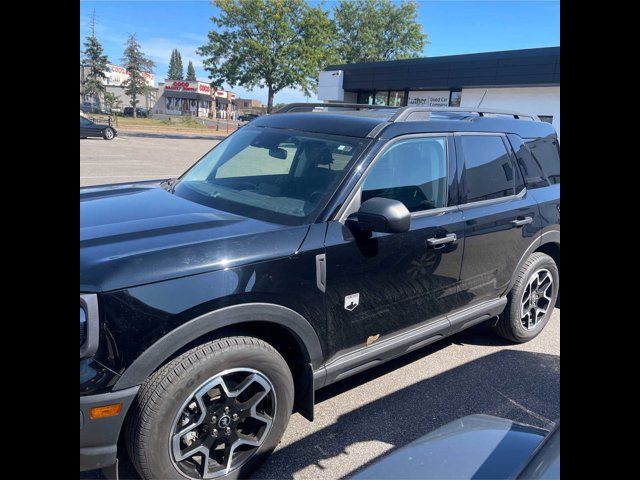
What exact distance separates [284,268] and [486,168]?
2.13 meters

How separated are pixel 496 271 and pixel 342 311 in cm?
171

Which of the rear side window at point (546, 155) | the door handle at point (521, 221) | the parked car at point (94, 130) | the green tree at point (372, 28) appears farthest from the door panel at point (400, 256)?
the green tree at point (372, 28)

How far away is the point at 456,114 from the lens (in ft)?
13.1

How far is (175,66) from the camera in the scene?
13238 cm

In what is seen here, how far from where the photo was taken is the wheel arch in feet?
7.03

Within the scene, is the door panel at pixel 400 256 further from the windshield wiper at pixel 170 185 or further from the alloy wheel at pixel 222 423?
the windshield wiper at pixel 170 185

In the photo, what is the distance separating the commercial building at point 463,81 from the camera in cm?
1955

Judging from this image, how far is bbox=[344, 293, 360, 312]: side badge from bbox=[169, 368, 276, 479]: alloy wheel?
627 millimetres

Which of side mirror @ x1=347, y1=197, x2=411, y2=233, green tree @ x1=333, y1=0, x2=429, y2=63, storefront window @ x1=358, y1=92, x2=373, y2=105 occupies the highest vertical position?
green tree @ x1=333, y1=0, x2=429, y2=63

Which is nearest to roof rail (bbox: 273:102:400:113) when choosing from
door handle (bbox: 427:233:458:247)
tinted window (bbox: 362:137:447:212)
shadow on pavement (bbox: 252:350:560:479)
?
tinted window (bbox: 362:137:447:212)

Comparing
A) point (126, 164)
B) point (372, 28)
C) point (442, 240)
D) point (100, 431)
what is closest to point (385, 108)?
point (442, 240)

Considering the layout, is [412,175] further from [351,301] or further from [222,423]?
[222,423]

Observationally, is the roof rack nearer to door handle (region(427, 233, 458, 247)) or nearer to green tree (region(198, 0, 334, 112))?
door handle (region(427, 233, 458, 247))
